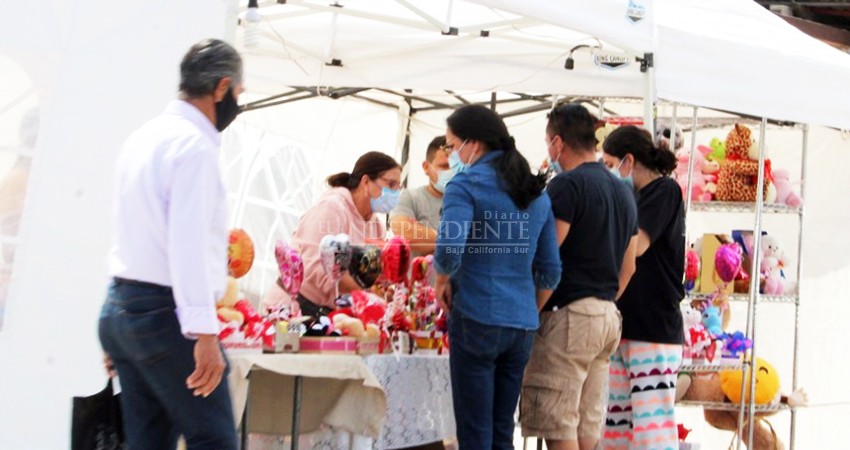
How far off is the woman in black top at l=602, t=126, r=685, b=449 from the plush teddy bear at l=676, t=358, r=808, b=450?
1.41 meters

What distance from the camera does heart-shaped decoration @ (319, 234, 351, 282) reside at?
4398mm

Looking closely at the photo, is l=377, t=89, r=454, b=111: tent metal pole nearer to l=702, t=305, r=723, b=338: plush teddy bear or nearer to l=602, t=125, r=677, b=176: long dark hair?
l=702, t=305, r=723, b=338: plush teddy bear

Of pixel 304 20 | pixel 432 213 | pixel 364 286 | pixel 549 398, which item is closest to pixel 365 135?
pixel 304 20

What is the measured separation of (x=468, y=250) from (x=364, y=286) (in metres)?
0.87

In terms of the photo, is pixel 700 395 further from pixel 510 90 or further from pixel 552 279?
pixel 552 279

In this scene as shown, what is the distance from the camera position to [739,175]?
638cm

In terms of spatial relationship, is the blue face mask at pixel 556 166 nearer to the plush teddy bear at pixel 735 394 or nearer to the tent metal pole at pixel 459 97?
the plush teddy bear at pixel 735 394

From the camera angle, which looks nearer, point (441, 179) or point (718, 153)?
point (441, 179)

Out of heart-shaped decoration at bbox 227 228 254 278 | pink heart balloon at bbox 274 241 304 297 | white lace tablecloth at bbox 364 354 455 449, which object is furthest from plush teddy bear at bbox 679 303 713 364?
heart-shaped decoration at bbox 227 228 254 278

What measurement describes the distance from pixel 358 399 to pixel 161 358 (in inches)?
66.0

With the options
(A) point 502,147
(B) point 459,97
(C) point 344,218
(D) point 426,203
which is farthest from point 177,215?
(B) point 459,97

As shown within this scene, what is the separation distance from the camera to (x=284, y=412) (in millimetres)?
4352

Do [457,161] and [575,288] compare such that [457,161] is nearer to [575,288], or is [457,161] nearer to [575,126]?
[575,126]

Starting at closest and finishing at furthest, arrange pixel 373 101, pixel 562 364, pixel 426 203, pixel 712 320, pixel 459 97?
pixel 562 364, pixel 426 203, pixel 712 320, pixel 459 97, pixel 373 101
